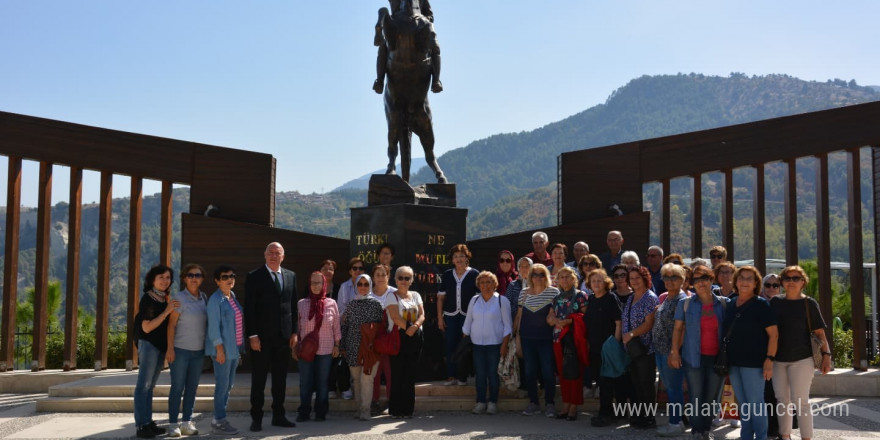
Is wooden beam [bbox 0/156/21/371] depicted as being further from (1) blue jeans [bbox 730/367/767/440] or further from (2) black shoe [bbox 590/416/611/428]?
(1) blue jeans [bbox 730/367/767/440]

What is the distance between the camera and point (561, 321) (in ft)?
21.9

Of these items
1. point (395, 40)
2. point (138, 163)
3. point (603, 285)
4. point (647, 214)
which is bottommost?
point (603, 285)

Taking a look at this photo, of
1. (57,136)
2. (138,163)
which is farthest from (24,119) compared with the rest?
(138,163)

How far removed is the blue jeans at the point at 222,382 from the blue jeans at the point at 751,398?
3.89 metres

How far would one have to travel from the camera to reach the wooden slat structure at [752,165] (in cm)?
958

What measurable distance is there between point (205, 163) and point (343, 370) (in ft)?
13.8

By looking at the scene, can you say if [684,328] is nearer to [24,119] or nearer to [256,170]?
[256,170]

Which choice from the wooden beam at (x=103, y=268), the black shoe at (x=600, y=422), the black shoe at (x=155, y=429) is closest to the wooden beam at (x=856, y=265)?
the black shoe at (x=600, y=422)

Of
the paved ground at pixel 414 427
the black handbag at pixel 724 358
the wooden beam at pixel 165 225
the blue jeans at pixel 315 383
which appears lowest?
the paved ground at pixel 414 427

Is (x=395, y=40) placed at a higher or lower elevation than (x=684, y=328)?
higher

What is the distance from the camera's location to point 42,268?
391 inches

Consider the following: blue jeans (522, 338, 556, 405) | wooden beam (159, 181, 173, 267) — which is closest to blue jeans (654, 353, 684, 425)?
blue jeans (522, 338, 556, 405)

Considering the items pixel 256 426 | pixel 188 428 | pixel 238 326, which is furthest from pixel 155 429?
pixel 238 326

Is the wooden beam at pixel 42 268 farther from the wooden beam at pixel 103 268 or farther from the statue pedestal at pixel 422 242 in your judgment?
the statue pedestal at pixel 422 242
